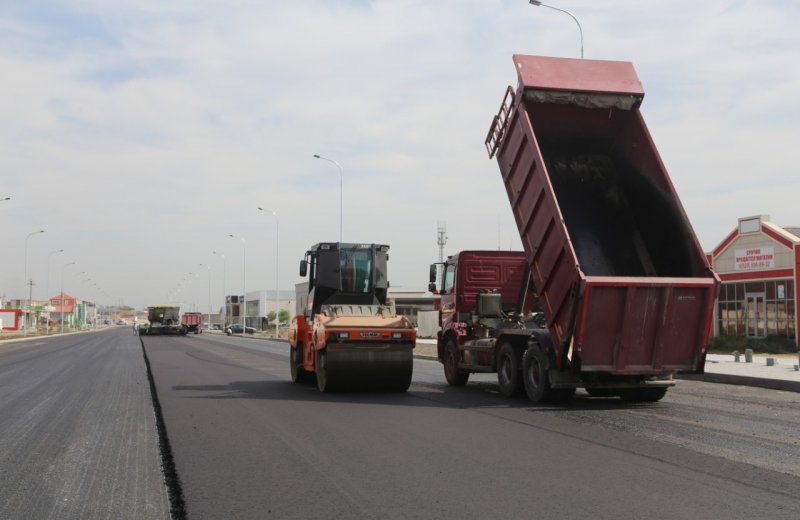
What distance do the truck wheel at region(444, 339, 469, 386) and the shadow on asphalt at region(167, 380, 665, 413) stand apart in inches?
9.0

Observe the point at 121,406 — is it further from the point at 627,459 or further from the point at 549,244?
the point at 627,459

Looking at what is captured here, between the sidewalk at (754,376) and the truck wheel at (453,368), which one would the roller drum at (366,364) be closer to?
the truck wheel at (453,368)

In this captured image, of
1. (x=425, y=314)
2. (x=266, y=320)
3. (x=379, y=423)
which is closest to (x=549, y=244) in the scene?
(x=379, y=423)

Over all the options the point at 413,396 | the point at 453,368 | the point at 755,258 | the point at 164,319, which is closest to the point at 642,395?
the point at 413,396

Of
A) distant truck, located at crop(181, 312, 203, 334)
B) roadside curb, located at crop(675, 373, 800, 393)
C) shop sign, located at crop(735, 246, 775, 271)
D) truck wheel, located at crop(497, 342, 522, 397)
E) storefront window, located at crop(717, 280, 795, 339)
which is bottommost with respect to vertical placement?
distant truck, located at crop(181, 312, 203, 334)

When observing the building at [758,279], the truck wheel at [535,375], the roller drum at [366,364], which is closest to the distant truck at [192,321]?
the building at [758,279]

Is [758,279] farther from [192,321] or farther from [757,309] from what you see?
[192,321]

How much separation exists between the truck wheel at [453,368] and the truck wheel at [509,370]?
212 cm

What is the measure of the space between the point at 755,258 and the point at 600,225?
23.0 metres

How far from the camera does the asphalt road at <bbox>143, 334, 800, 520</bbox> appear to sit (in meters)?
6.00

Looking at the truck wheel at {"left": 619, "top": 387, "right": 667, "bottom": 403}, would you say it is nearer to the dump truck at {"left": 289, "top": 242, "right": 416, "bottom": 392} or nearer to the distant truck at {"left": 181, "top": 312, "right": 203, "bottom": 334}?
the dump truck at {"left": 289, "top": 242, "right": 416, "bottom": 392}

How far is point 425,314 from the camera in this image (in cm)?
5206

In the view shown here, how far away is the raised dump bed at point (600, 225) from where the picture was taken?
465 inches

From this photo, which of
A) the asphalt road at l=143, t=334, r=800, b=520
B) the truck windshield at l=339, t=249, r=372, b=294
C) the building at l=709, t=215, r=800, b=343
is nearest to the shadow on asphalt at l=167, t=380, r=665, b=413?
the asphalt road at l=143, t=334, r=800, b=520
